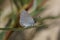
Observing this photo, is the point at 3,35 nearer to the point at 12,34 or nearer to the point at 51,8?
the point at 12,34

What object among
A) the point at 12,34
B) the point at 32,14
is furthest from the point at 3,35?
the point at 32,14

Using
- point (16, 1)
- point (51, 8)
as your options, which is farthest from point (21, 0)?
point (51, 8)

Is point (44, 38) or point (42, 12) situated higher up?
point (42, 12)

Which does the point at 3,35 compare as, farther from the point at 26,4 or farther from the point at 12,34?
the point at 26,4

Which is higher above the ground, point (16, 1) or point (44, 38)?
point (16, 1)

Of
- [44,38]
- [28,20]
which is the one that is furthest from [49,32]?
[28,20]
